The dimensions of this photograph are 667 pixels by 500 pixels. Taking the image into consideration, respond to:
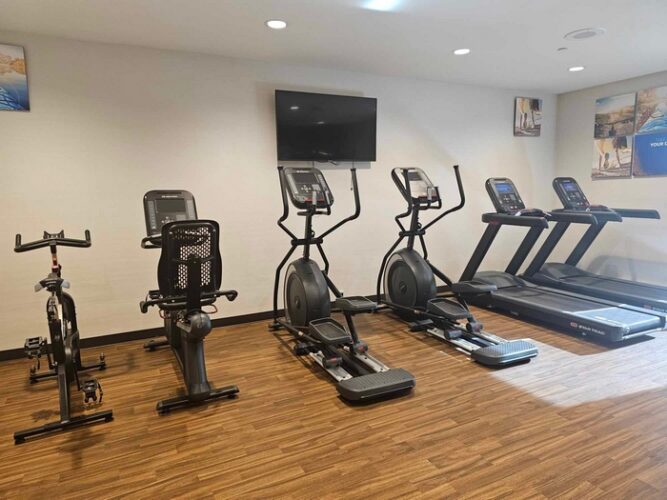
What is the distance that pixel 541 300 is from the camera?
4582 millimetres

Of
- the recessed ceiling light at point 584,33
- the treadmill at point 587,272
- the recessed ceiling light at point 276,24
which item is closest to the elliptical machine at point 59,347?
the recessed ceiling light at point 276,24

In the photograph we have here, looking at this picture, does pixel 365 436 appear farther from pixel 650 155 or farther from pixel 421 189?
pixel 650 155

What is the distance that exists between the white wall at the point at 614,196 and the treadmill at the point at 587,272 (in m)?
0.34

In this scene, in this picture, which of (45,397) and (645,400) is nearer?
(645,400)

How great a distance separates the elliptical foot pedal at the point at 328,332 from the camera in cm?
316

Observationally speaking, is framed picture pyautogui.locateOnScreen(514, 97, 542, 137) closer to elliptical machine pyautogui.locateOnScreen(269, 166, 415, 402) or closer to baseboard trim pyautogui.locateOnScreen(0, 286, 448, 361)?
elliptical machine pyautogui.locateOnScreen(269, 166, 415, 402)

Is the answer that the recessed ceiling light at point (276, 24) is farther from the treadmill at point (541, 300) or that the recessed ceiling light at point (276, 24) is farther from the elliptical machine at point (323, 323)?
the treadmill at point (541, 300)

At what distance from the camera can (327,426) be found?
2570 millimetres

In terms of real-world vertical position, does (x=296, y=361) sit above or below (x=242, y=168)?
below

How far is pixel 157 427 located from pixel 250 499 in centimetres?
93

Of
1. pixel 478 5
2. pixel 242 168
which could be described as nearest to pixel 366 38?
pixel 478 5

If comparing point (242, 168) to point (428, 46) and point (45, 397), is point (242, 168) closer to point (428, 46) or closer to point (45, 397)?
point (428, 46)

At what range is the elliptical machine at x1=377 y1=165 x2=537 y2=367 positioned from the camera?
386 centimetres

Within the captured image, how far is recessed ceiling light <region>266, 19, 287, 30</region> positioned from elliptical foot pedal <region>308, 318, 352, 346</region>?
7.99ft
